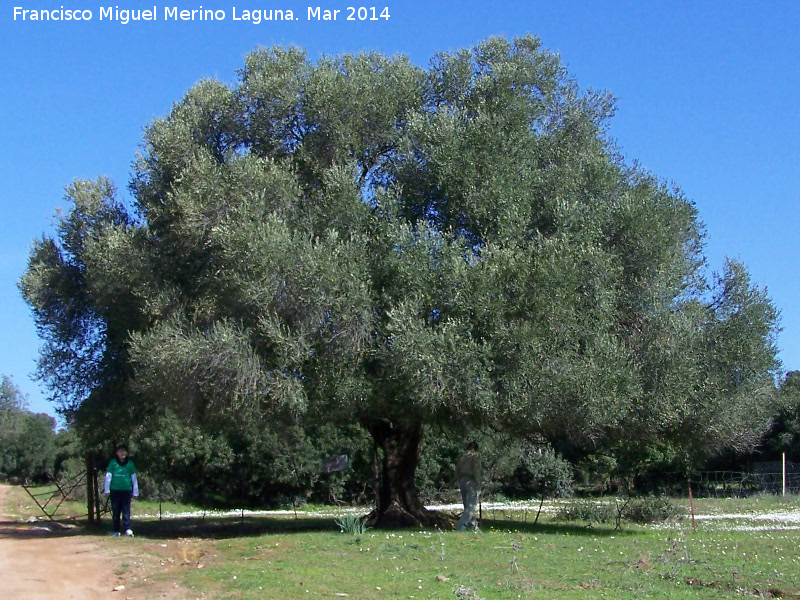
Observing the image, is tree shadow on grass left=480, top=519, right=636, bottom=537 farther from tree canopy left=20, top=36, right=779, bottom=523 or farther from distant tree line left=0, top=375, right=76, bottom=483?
distant tree line left=0, top=375, right=76, bottom=483

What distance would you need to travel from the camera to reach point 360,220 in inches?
697

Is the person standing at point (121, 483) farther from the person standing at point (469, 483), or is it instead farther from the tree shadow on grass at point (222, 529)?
the person standing at point (469, 483)

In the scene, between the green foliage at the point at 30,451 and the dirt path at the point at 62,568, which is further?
the green foliage at the point at 30,451

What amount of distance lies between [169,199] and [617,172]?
32.3 feet

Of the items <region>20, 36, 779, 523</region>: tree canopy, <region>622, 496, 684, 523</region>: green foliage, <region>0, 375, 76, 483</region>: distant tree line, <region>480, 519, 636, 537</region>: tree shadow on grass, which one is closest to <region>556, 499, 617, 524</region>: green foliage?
<region>622, 496, 684, 523</region>: green foliage

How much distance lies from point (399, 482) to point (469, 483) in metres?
2.15

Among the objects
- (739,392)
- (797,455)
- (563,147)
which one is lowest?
(797,455)

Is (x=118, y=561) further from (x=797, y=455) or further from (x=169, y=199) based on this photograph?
(x=797, y=455)

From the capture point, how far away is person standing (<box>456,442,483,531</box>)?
1852cm

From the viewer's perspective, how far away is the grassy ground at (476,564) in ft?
A: 36.7

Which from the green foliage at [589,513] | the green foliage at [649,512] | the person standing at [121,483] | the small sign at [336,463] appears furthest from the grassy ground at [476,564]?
the green foliage at [649,512]

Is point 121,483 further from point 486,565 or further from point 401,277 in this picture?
point 486,565

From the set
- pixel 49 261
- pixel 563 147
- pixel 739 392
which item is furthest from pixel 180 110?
pixel 739 392

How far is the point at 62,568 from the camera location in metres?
13.2
